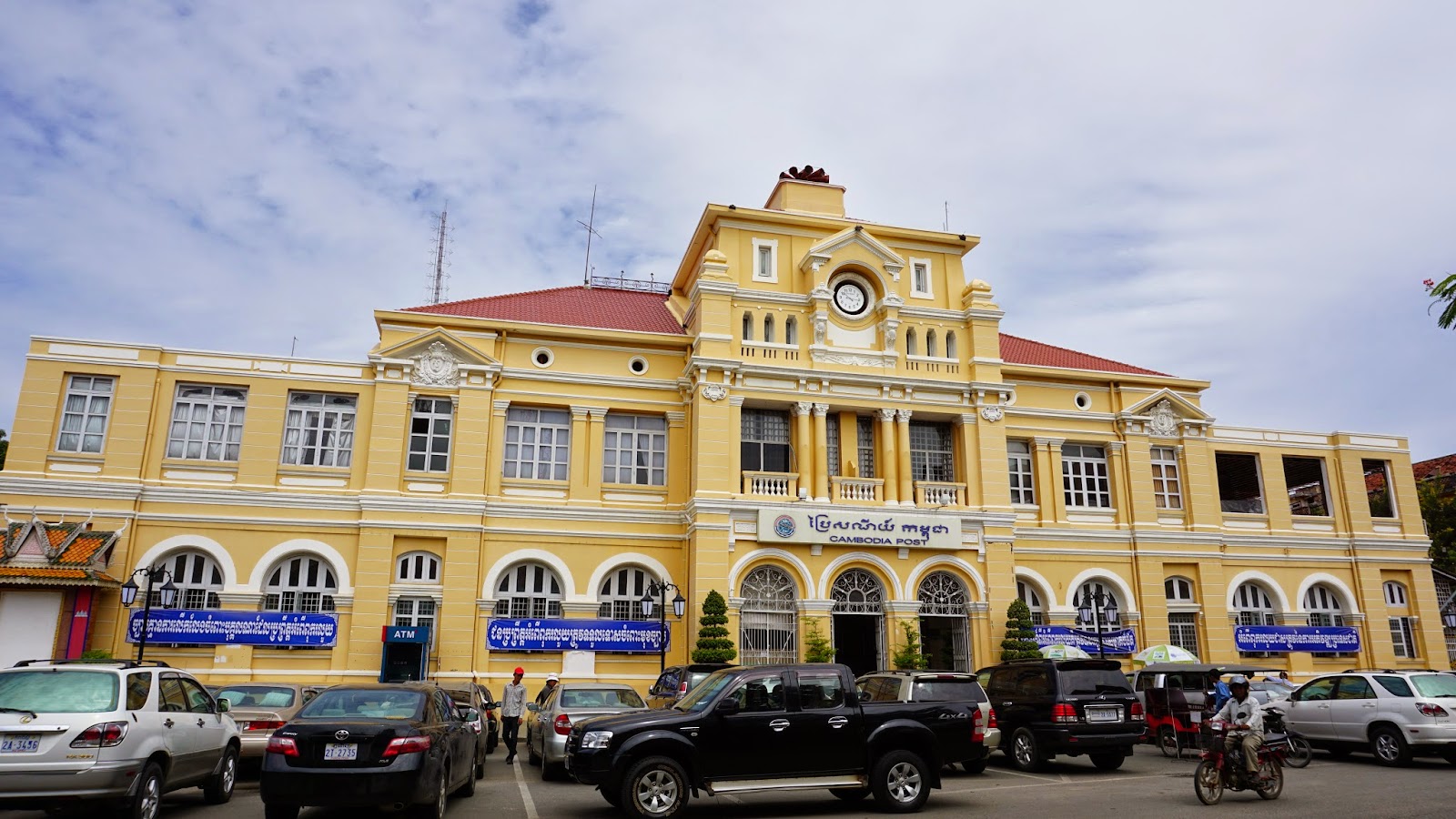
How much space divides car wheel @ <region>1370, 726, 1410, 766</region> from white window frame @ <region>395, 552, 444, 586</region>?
20.6m

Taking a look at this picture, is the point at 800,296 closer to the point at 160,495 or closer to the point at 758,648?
the point at 758,648

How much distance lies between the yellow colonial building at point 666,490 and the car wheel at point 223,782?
11990 millimetres

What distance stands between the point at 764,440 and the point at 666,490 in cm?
317

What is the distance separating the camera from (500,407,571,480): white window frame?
89.7 ft

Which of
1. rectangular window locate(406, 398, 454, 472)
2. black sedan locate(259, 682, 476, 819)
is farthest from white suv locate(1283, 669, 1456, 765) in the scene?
rectangular window locate(406, 398, 454, 472)

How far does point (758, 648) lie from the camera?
84.1ft

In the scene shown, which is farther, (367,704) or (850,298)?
(850,298)

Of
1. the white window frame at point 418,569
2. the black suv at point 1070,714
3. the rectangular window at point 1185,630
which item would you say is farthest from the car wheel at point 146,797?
the rectangular window at point 1185,630

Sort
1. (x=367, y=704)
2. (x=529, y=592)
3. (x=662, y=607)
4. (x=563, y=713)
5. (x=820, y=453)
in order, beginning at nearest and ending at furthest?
(x=367, y=704) → (x=563, y=713) → (x=662, y=607) → (x=529, y=592) → (x=820, y=453)

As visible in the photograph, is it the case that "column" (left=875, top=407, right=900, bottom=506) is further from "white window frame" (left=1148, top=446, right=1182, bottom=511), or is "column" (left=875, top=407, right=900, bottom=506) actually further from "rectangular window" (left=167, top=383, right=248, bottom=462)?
"rectangular window" (left=167, top=383, right=248, bottom=462)

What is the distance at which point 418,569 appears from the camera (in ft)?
84.7

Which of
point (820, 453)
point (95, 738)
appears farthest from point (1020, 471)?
point (95, 738)

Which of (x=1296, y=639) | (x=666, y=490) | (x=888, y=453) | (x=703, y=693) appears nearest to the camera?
(x=703, y=693)

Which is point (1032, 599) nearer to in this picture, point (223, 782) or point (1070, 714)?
point (1070, 714)
